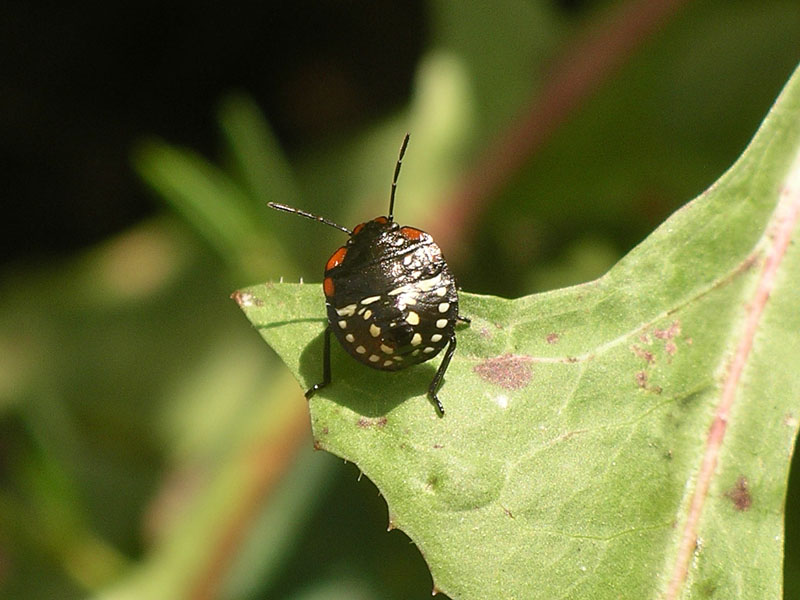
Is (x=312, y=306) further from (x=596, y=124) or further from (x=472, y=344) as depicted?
(x=596, y=124)

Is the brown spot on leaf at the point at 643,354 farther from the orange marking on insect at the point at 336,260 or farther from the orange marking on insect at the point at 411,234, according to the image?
the orange marking on insect at the point at 336,260

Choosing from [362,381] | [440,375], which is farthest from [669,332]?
[362,381]

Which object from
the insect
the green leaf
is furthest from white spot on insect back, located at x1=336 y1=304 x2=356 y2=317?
the green leaf

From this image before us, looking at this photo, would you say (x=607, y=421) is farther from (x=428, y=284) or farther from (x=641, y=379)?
(x=428, y=284)

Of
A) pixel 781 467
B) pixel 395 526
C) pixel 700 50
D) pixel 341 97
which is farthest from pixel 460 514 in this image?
pixel 341 97

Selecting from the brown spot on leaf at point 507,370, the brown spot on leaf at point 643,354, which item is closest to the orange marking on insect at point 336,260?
the brown spot on leaf at point 507,370

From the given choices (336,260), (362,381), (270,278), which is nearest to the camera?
(362,381)
